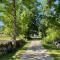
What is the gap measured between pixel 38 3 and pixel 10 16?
754cm

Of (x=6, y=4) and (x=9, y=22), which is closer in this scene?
(x=6, y=4)

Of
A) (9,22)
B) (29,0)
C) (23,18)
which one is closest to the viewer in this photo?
(29,0)

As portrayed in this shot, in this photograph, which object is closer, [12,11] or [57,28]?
[57,28]

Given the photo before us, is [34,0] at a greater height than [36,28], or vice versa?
[34,0]

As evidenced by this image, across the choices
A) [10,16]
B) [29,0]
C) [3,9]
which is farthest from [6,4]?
[29,0]

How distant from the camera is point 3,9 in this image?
27094 mm

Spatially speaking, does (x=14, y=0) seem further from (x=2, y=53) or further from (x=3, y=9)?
(x=2, y=53)

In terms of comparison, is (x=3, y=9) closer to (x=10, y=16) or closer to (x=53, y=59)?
(x=10, y=16)

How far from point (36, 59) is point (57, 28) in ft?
15.9

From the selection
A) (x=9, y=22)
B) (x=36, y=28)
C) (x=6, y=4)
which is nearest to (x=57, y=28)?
(x=6, y=4)

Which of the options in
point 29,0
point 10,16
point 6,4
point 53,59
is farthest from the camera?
point 10,16

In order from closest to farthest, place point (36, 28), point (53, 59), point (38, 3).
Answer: point (53, 59) → point (38, 3) → point (36, 28)

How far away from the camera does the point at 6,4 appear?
2691 cm

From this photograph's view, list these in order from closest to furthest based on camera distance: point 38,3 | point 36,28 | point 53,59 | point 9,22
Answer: point 53,59, point 38,3, point 9,22, point 36,28
